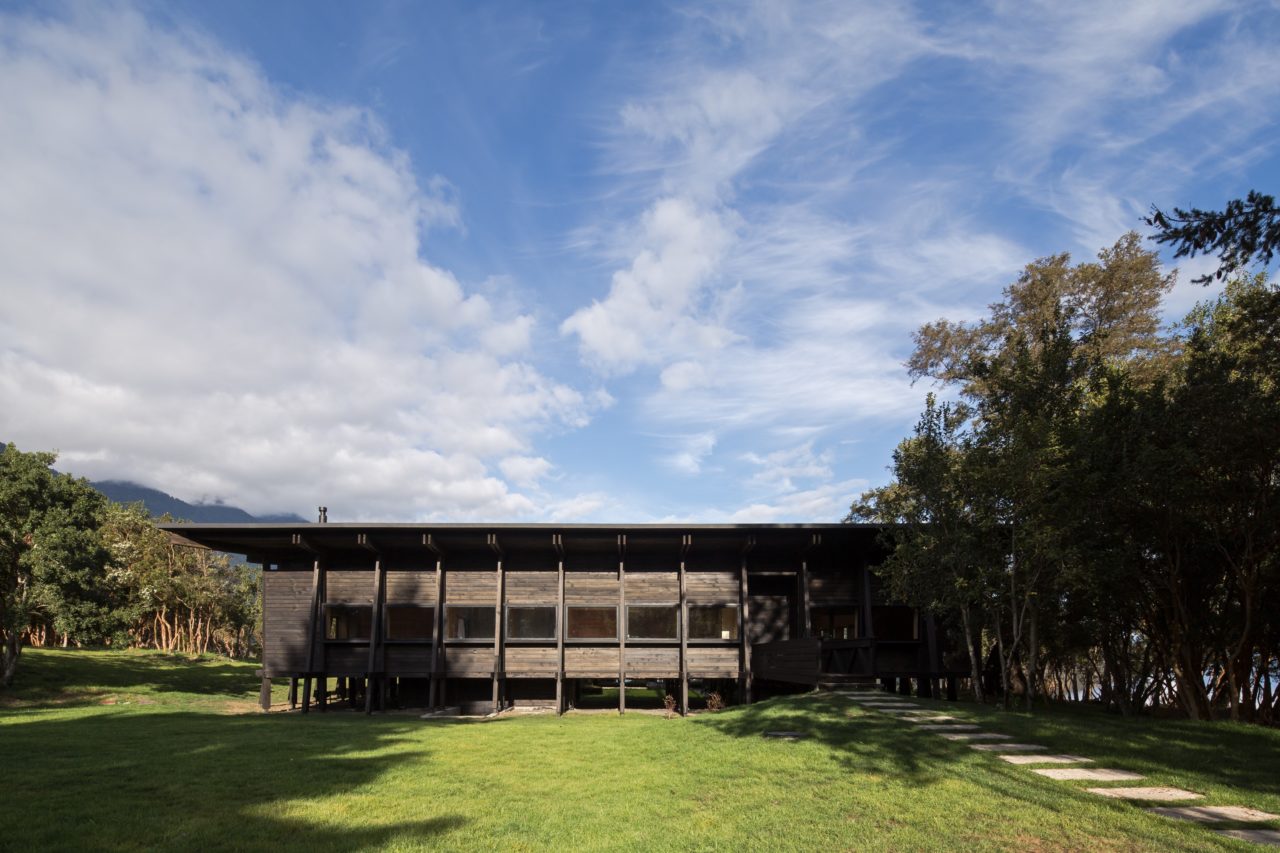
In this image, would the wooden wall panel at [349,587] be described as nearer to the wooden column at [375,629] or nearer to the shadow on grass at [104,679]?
the wooden column at [375,629]

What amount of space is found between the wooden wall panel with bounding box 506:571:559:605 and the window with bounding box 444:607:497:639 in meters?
1.02

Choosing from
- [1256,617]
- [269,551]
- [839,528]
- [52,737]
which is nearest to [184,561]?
[269,551]

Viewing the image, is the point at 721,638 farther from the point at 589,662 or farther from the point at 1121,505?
the point at 1121,505

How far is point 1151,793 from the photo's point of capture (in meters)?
7.60

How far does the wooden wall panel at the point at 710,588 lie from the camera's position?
2262 centimetres

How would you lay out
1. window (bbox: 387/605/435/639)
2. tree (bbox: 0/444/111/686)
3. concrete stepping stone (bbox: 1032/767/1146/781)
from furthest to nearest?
tree (bbox: 0/444/111/686), window (bbox: 387/605/435/639), concrete stepping stone (bbox: 1032/767/1146/781)

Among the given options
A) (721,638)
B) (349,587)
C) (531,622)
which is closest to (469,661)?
(531,622)

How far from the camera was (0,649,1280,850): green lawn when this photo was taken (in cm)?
651

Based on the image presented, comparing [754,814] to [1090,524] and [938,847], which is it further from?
[1090,524]

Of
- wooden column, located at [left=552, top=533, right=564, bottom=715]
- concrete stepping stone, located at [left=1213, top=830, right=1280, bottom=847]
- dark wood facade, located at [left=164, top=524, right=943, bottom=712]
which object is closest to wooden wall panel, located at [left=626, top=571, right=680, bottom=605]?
dark wood facade, located at [left=164, top=524, right=943, bottom=712]

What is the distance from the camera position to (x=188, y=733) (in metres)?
13.0

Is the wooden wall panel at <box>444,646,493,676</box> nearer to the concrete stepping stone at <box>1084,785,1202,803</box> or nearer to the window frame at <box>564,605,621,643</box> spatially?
the window frame at <box>564,605,621,643</box>

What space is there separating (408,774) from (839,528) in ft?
45.8

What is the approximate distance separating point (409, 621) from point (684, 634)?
8.79 meters
